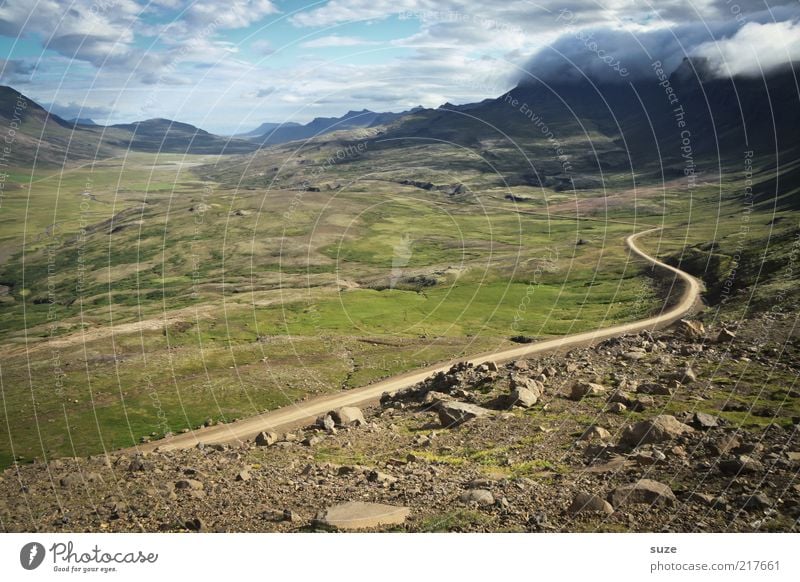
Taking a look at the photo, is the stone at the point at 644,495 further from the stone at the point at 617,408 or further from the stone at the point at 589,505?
the stone at the point at 617,408

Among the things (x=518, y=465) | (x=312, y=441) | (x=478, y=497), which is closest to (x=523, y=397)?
A: (x=518, y=465)

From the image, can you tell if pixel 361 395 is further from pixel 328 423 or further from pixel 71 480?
pixel 71 480

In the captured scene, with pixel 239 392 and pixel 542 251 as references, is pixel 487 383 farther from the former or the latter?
pixel 542 251

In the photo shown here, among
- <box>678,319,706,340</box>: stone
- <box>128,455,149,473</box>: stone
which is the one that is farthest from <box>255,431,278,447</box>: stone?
<box>678,319,706,340</box>: stone

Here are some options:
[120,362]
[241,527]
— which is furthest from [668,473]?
[120,362]

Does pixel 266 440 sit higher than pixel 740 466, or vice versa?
pixel 740 466

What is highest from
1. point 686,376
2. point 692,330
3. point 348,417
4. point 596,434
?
point 686,376
